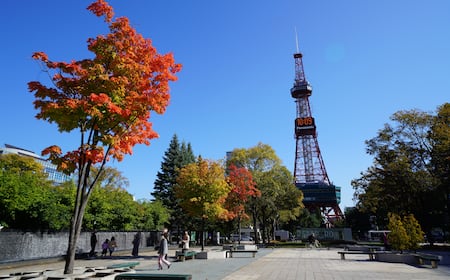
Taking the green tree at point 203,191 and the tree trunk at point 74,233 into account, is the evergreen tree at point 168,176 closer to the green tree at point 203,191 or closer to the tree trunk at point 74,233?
the green tree at point 203,191

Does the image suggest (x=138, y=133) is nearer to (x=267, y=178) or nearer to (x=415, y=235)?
(x=415, y=235)

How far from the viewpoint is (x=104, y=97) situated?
28.5 ft

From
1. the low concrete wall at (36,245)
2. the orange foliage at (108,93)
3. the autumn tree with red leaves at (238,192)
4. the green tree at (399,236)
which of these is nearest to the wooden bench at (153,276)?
the orange foliage at (108,93)

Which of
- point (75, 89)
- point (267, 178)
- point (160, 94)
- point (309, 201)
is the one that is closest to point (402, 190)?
point (267, 178)

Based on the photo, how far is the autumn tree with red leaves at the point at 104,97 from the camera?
9.07m

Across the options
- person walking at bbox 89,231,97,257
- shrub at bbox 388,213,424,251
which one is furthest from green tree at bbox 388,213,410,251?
person walking at bbox 89,231,97,257

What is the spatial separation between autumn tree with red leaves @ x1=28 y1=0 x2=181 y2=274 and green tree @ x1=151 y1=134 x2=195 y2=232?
30.0 meters

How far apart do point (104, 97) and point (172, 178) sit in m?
33.1

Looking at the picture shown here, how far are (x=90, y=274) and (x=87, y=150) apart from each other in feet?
11.6

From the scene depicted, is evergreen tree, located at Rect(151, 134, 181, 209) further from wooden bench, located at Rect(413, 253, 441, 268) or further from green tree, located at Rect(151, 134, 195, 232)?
wooden bench, located at Rect(413, 253, 441, 268)

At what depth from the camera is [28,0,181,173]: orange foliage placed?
909 cm

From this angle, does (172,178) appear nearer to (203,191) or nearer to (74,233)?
(203,191)

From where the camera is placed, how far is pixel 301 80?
260ft

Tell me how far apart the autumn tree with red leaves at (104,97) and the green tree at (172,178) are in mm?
29972
